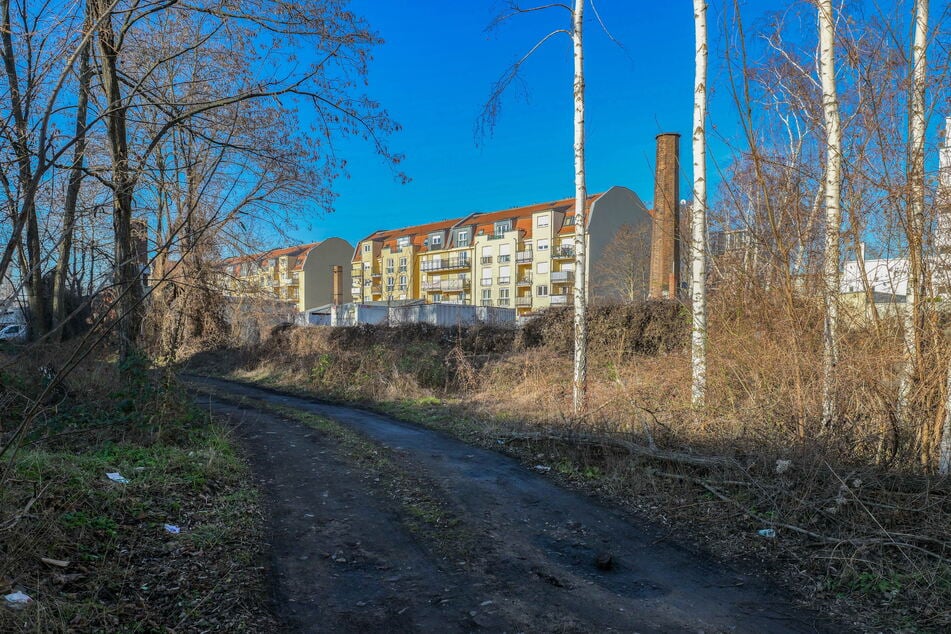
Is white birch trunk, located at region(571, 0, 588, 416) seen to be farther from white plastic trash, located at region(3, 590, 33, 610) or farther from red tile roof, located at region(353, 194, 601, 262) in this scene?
red tile roof, located at region(353, 194, 601, 262)

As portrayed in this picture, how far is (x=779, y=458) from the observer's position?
5469mm

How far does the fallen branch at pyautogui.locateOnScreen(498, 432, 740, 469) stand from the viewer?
19.5 ft

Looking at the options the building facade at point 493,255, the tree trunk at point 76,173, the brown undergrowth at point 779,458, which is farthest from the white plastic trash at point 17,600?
the building facade at point 493,255

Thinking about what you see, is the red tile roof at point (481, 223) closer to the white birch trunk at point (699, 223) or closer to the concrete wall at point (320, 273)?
→ the concrete wall at point (320, 273)

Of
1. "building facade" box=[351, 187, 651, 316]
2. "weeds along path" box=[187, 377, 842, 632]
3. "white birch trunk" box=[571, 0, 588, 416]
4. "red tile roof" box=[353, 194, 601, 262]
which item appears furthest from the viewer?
"red tile roof" box=[353, 194, 601, 262]

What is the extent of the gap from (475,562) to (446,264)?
6389 centimetres

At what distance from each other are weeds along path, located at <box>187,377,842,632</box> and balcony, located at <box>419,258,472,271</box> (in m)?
58.3

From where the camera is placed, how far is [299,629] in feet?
11.4

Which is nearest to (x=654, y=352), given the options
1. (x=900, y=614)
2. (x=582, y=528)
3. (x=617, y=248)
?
(x=582, y=528)

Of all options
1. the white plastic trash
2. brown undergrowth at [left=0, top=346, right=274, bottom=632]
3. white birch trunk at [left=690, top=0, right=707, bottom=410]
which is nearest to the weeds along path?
brown undergrowth at [left=0, top=346, right=274, bottom=632]

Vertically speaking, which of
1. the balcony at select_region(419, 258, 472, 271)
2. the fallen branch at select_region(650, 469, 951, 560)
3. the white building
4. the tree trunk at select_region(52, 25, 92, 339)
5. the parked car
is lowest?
the fallen branch at select_region(650, 469, 951, 560)

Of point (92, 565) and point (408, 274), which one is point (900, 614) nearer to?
point (92, 565)

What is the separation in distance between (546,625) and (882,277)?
504 centimetres

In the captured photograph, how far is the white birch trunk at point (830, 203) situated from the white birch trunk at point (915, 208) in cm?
59
